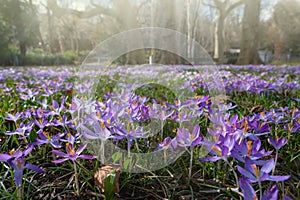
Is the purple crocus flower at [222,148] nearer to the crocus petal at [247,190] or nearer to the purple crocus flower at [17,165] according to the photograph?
the crocus petal at [247,190]

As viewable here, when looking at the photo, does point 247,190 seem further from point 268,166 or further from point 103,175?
point 103,175

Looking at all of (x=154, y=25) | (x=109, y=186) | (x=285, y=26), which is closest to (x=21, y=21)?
(x=154, y=25)

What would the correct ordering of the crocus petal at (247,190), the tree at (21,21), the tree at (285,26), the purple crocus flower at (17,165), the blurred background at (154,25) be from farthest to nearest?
1. the tree at (285,26)
2. the tree at (21,21)
3. the blurred background at (154,25)
4. the purple crocus flower at (17,165)
5. the crocus petal at (247,190)

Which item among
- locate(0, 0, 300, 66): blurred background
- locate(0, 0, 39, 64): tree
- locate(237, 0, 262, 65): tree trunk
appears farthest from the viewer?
locate(0, 0, 39, 64): tree

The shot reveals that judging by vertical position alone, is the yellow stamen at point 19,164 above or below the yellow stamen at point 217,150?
below

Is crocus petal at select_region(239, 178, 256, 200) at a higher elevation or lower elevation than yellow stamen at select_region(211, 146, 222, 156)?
lower

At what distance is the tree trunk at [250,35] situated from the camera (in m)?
11.7

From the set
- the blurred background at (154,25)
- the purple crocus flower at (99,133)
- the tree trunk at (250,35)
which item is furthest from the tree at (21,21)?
the purple crocus flower at (99,133)

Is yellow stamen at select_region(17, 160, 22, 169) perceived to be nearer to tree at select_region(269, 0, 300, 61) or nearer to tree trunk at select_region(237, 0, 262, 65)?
tree trunk at select_region(237, 0, 262, 65)

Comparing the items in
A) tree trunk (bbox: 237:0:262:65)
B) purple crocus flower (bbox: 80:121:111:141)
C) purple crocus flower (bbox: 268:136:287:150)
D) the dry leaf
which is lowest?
the dry leaf

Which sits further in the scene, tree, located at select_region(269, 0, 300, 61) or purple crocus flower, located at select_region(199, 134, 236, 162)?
tree, located at select_region(269, 0, 300, 61)

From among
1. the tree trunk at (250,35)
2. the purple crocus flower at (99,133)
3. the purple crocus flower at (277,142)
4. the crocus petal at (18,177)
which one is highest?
the tree trunk at (250,35)

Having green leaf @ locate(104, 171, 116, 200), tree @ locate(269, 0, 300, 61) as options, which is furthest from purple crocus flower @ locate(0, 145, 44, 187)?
tree @ locate(269, 0, 300, 61)

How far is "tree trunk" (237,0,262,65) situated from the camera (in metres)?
11.7
